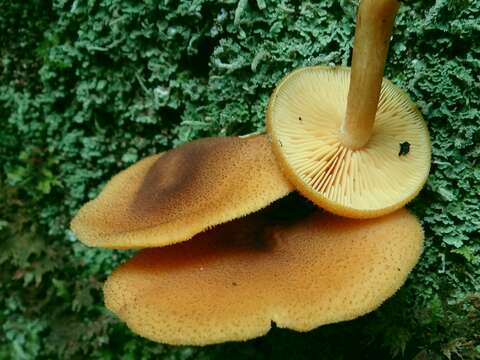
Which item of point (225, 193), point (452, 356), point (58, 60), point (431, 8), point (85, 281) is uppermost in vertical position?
point (431, 8)

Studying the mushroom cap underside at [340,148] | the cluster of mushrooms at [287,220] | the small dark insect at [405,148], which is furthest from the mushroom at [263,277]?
the small dark insect at [405,148]

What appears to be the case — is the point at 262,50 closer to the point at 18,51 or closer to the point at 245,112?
the point at 245,112

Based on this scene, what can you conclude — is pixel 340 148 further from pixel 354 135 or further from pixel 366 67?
pixel 366 67

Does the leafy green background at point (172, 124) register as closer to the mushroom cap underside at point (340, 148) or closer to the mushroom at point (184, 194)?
the mushroom cap underside at point (340, 148)

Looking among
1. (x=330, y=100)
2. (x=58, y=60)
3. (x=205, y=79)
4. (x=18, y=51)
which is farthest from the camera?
(x=18, y=51)

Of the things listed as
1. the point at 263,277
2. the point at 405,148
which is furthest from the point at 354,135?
the point at 263,277

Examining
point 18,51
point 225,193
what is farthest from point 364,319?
point 18,51

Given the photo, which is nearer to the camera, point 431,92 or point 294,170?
point 294,170
